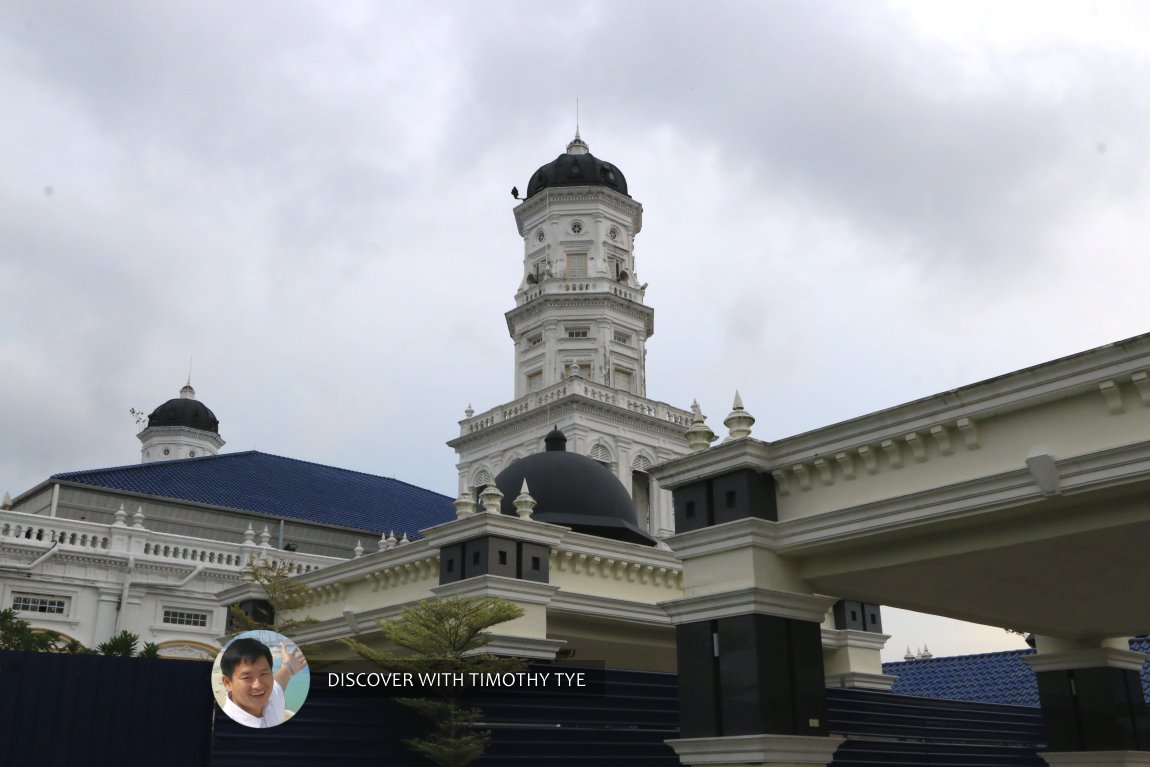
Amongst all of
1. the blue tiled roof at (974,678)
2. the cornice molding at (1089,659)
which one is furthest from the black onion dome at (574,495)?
the blue tiled roof at (974,678)

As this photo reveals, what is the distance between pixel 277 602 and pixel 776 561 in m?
14.6

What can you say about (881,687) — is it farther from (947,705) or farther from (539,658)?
(539,658)

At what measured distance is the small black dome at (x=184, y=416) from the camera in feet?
212

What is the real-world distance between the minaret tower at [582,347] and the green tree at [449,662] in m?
25.9

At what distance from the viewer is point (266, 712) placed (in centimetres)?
1336

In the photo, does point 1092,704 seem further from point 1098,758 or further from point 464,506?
point 464,506

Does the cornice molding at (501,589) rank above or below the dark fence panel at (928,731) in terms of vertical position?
above

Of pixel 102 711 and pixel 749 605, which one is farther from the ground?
pixel 749 605

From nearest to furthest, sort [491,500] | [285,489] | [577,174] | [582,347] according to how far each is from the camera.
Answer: [491,500]
[285,489]
[582,347]
[577,174]

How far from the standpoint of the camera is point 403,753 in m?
14.5

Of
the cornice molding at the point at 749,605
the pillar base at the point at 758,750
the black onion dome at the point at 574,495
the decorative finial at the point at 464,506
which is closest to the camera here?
the pillar base at the point at 758,750

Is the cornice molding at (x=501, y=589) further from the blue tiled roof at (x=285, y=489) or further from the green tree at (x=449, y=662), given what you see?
the blue tiled roof at (x=285, y=489)

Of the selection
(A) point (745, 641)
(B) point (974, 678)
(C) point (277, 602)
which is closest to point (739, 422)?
(A) point (745, 641)

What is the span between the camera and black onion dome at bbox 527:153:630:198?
154ft
